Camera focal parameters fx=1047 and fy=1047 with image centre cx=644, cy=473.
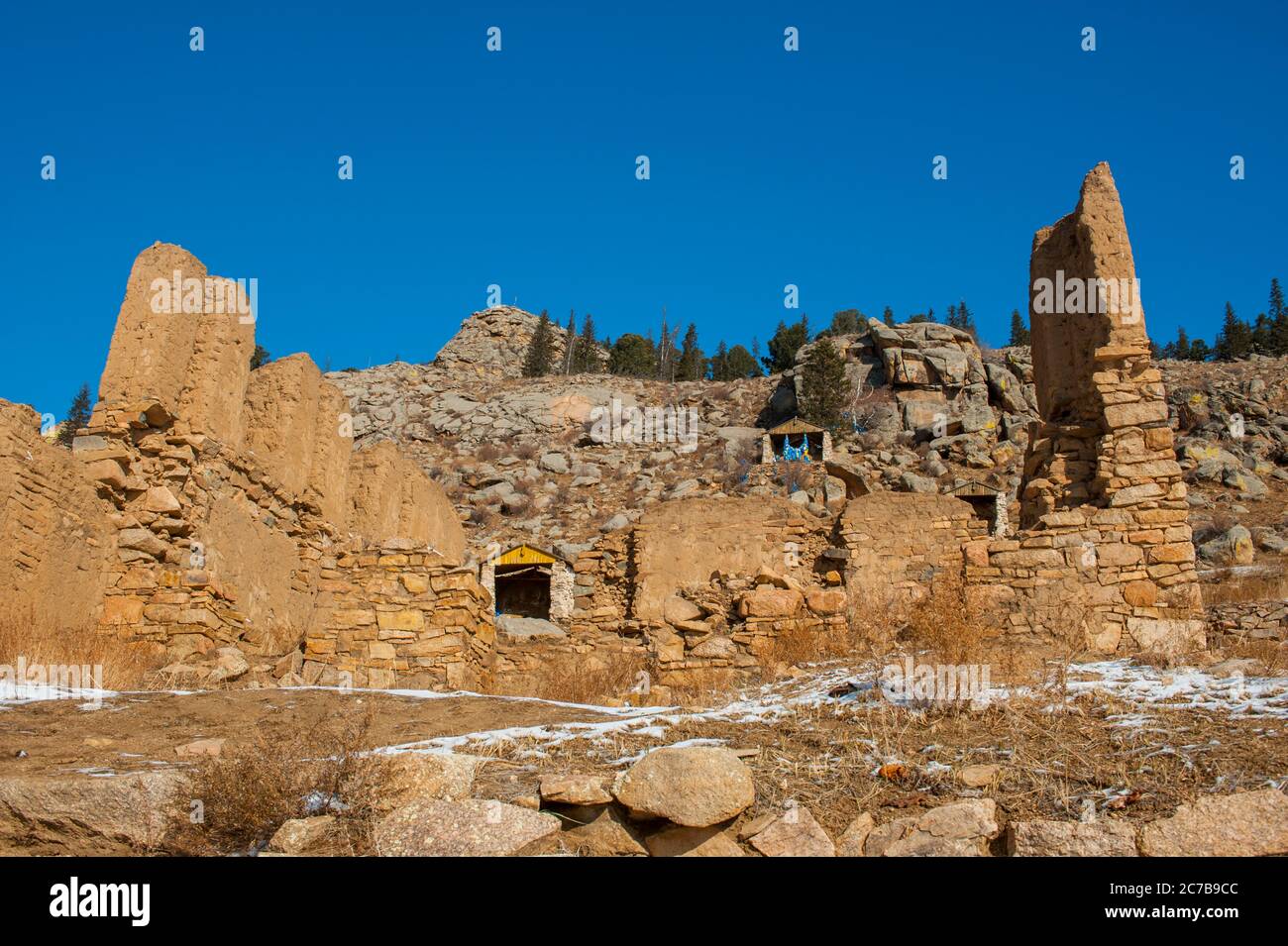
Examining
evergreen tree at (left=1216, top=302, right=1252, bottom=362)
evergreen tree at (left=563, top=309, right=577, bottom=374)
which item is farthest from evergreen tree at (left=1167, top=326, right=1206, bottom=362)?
evergreen tree at (left=563, top=309, right=577, bottom=374)

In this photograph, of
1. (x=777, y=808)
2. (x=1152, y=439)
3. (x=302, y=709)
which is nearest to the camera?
(x=777, y=808)

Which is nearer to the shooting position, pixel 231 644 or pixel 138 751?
pixel 138 751

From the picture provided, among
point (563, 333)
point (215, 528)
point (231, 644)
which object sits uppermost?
point (563, 333)

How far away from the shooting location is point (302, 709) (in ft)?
26.5

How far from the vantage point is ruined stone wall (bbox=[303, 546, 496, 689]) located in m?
11.1

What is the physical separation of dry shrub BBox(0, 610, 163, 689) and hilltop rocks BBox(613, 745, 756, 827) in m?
5.54

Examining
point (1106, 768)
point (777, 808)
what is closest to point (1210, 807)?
point (1106, 768)

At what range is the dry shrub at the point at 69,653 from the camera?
8602 millimetres

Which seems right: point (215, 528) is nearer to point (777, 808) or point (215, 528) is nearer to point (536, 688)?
point (536, 688)

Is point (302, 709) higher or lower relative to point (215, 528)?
lower

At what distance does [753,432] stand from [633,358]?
24.9 meters

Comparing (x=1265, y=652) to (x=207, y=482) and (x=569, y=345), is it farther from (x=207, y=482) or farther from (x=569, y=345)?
(x=569, y=345)
